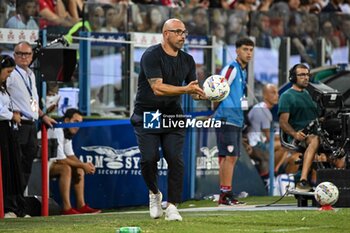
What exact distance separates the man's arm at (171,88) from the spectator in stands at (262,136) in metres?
6.79

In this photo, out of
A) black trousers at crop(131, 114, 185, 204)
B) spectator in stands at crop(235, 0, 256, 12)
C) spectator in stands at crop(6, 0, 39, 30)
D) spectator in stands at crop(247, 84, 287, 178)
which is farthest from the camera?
spectator in stands at crop(235, 0, 256, 12)

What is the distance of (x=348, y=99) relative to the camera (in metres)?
21.5

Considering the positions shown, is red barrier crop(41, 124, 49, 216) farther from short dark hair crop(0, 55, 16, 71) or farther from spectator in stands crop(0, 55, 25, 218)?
short dark hair crop(0, 55, 16, 71)

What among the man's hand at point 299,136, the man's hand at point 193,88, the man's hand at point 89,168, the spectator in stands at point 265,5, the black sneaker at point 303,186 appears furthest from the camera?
the spectator in stands at point 265,5

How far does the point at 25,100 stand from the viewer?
17891mm

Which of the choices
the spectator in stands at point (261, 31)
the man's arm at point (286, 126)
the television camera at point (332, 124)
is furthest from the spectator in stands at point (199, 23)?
the television camera at point (332, 124)

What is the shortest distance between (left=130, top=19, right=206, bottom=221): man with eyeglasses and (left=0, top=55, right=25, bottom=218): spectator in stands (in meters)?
2.69

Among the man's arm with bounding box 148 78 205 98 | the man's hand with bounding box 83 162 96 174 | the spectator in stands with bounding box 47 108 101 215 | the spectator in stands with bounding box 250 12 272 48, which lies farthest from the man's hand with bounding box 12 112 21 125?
the spectator in stands with bounding box 250 12 272 48

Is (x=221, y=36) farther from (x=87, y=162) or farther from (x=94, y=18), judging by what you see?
(x=87, y=162)

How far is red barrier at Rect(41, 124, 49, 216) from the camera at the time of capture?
59.8 feet

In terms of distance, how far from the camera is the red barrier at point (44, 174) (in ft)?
59.8

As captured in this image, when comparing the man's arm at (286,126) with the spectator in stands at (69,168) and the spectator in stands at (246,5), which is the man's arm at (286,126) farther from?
the spectator in stands at (246,5)

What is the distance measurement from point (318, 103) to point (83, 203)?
386 cm

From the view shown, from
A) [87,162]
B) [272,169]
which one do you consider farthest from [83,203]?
[272,169]
